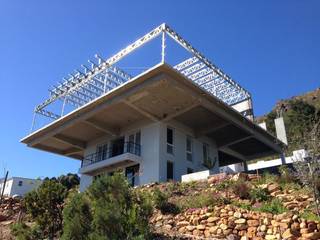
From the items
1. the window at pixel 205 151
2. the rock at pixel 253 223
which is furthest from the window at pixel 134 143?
the rock at pixel 253 223

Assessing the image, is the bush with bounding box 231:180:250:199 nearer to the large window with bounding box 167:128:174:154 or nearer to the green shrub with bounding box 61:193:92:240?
the green shrub with bounding box 61:193:92:240

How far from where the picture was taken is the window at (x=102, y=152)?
2933 centimetres

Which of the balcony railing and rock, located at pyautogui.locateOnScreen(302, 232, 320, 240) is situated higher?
the balcony railing

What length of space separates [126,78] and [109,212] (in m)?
17.1

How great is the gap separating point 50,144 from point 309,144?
23317 mm

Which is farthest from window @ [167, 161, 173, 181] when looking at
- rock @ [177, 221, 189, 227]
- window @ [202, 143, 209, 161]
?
rock @ [177, 221, 189, 227]

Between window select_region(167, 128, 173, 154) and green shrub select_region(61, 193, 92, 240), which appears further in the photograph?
window select_region(167, 128, 173, 154)

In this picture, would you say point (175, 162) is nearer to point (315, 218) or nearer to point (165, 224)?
point (165, 224)

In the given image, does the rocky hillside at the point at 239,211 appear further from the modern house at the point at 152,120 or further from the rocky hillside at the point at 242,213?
the modern house at the point at 152,120

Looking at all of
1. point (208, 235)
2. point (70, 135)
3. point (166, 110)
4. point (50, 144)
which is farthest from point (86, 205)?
point (50, 144)

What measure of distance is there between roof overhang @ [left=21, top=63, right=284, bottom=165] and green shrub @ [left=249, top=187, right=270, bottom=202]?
9.36 meters

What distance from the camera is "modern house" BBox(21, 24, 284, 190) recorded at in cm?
2292

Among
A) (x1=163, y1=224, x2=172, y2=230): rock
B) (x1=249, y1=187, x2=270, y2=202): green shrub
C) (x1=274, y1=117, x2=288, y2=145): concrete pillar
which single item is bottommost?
(x1=163, y1=224, x2=172, y2=230): rock

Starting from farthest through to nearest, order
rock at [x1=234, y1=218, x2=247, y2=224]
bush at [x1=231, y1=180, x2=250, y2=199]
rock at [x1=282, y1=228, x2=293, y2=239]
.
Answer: bush at [x1=231, y1=180, x2=250, y2=199]
rock at [x1=234, y1=218, x2=247, y2=224]
rock at [x1=282, y1=228, x2=293, y2=239]
